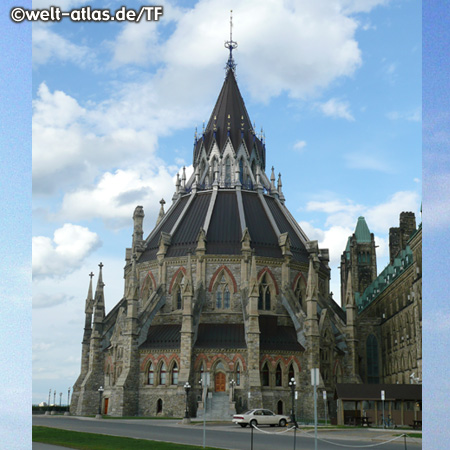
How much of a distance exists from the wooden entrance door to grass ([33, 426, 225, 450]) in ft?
95.0

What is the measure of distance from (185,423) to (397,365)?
33.2 m

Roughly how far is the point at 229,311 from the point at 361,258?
5143 cm

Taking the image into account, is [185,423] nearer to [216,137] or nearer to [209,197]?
[209,197]

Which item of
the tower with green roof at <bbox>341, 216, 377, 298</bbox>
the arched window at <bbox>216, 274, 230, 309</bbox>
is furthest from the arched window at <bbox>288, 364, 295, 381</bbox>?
the tower with green roof at <bbox>341, 216, 377, 298</bbox>

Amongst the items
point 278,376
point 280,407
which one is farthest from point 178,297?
point 280,407

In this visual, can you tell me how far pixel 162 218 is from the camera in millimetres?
80000

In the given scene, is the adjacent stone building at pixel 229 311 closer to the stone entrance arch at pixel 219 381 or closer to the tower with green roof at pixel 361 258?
the stone entrance arch at pixel 219 381

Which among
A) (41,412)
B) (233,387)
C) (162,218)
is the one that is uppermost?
Answer: (162,218)

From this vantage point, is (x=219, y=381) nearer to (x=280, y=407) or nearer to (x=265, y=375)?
(x=265, y=375)

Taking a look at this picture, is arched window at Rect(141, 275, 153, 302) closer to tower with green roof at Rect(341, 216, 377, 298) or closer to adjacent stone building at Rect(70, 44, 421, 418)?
adjacent stone building at Rect(70, 44, 421, 418)

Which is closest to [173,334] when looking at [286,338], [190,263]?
[190,263]

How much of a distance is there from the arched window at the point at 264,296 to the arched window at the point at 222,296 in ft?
11.8

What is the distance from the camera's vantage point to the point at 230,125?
82500 millimetres

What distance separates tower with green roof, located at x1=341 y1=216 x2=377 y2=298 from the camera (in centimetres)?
10650
